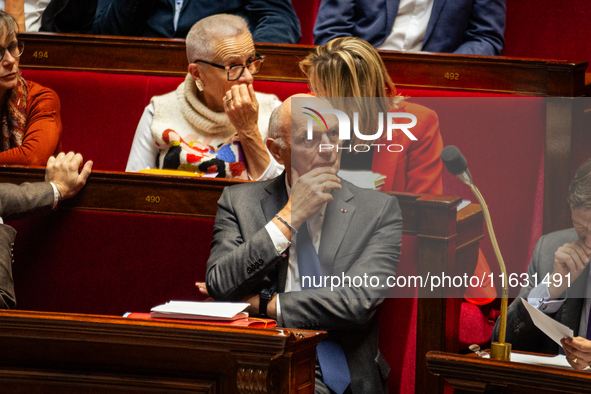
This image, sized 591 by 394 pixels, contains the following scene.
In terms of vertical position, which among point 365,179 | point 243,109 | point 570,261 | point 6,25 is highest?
point 6,25

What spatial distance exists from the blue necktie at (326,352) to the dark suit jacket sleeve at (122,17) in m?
1.30

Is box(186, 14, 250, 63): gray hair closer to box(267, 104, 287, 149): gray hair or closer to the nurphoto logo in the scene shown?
box(267, 104, 287, 149): gray hair

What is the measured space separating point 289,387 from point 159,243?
0.61 meters

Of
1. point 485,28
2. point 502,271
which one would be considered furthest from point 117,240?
point 485,28

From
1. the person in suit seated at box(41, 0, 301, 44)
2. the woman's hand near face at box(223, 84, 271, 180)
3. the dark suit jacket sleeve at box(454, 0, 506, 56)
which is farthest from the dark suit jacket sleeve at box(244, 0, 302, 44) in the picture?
the dark suit jacket sleeve at box(454, 0, 506, 56)

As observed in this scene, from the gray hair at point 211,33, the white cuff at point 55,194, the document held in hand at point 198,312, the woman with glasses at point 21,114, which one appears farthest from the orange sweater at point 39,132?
the document held in hand at point 198,312

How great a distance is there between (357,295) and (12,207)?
77 cm

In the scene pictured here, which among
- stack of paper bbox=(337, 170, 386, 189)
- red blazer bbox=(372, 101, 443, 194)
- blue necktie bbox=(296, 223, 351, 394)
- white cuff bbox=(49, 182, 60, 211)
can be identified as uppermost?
red blazer bbox=(372, 101, 443, 194)

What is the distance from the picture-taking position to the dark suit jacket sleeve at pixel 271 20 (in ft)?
6.84

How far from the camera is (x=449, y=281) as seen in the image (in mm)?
1031

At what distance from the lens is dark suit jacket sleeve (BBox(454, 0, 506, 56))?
2033 millimetres

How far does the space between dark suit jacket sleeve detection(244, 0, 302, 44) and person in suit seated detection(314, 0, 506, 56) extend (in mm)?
Answer: 101

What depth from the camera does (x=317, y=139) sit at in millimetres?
1081

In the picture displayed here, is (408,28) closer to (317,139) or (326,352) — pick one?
(317,139)
